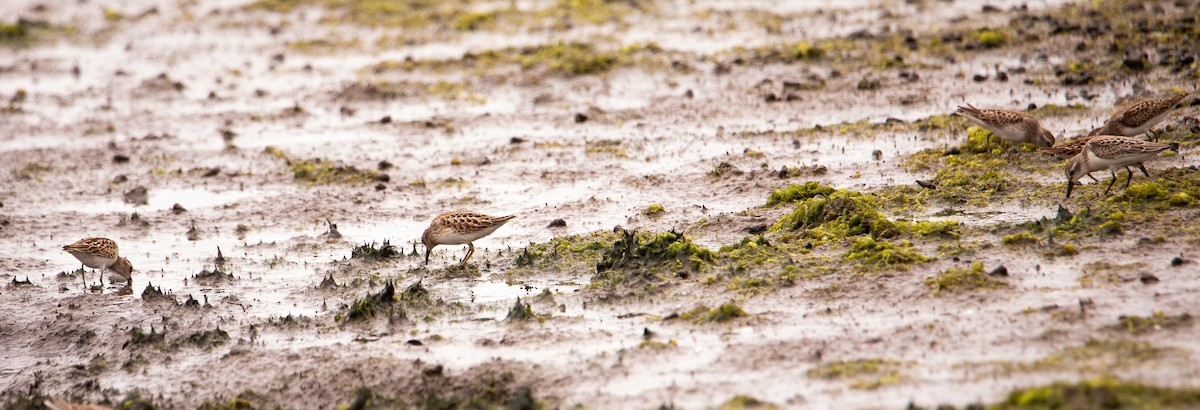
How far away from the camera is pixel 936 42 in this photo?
1652cm

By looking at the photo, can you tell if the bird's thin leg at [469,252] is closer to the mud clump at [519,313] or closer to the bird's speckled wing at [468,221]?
the bird's speckled wing at [468,221]

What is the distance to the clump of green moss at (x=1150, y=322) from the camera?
7.66 metres

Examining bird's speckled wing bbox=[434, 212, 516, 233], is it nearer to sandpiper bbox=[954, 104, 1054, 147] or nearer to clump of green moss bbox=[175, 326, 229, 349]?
clump of green moss bbox=[175, 326, 229, 349]

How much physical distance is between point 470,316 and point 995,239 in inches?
176

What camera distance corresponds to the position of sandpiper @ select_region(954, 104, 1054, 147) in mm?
11703

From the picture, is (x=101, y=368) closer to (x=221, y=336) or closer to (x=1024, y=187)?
(x=221, y=336)

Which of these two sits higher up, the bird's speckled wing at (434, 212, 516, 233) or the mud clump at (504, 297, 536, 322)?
the bird's speckled wing at (434, 212, 516, 233)

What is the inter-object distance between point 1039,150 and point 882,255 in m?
2.94

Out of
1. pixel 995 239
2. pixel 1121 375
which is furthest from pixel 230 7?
pixel 1121 375

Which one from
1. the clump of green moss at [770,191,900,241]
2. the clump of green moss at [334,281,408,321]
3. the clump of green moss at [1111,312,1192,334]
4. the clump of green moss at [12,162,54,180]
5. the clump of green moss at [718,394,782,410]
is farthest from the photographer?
the clump of green moss at [12,162,54,180]

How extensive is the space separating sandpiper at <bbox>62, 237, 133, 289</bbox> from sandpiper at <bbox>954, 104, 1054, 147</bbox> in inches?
348

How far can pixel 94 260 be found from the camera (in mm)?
11039

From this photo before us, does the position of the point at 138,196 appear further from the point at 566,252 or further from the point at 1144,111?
the point at 1144,111

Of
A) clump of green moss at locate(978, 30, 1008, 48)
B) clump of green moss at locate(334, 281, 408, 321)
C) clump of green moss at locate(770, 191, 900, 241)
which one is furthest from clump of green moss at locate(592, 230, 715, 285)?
clump of green moss at locate(978, 30, 1008, 48)
